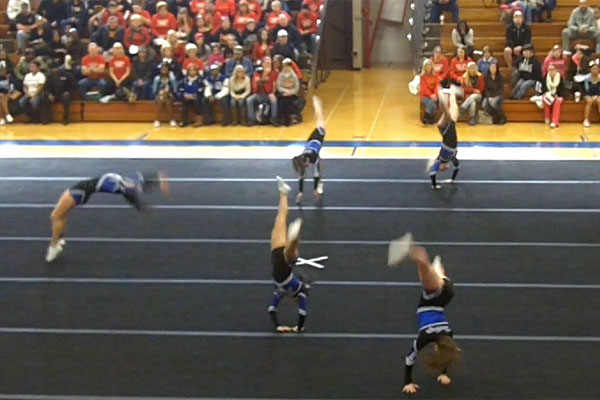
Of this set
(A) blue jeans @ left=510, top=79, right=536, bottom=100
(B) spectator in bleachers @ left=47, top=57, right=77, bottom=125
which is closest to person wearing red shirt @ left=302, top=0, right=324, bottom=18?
(A) blue jeans @ left=510, top=79, right=536, bottom=100

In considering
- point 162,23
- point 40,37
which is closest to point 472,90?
point 162,23

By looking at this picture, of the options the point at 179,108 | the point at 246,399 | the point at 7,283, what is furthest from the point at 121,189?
the point at 179,108

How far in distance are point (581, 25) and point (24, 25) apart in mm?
10382

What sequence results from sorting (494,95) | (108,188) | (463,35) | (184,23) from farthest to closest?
(184,23) < (463,35) < (494,95) < (108,188)

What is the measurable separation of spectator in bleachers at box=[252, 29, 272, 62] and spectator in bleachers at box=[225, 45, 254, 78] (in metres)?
0.38

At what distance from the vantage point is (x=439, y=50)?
16406mm

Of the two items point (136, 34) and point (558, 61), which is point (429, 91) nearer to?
point (558, 61)

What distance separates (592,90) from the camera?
51.3 ft

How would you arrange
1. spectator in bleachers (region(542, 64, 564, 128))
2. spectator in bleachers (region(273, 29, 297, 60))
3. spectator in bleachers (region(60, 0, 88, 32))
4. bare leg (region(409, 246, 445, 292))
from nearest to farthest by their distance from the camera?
bare leg (region(409, 246, 445, 292)), spectator in bleachers (region(542, 64, 564, 128)), spectator in bleachers (region(273, 29, 297, 60)), spectator in bleachers (region(60, 0, 88, 32))

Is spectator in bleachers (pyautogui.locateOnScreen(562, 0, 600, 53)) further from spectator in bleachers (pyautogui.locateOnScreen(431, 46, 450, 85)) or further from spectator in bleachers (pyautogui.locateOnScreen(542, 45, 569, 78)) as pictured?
spectator in bleachers (pyautogui.locateOnScreen(431, 46, 450, 85))

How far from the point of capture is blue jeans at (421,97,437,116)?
15969mm

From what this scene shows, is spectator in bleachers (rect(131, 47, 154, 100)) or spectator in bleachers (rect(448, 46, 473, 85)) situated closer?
spectator in bleachers (rect(448, 46, 473, 85))

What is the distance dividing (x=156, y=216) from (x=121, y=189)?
1.89 metres

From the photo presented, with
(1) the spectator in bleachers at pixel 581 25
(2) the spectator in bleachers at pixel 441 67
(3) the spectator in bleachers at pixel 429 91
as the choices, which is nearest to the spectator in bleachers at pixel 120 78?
(3) the spectator in bleachers at pixel 429 91
